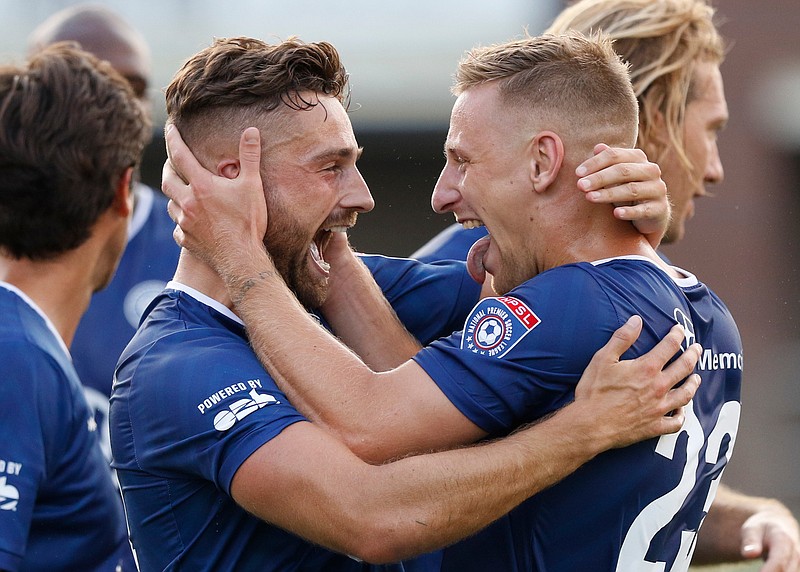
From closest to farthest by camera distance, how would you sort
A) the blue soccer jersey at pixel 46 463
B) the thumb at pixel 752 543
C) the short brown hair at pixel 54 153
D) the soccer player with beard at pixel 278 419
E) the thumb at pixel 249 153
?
1. the soccer player with beard at pixel 278 419
2. the thumb at pixel 249 153
3. the blue soccer jersey at pixel 46 463
4. the thumb at pixel 752 543
5. the short brown hair at pixel 54 153

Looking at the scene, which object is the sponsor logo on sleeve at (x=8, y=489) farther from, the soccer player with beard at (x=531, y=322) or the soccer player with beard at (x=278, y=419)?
the soccer player with beard at (x=531, y=322)

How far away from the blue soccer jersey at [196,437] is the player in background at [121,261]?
2.01m

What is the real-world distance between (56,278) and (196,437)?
60.4 inches

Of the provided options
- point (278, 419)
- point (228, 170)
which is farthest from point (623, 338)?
point (228, 170)

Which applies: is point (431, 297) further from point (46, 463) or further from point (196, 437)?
point (46, 463)

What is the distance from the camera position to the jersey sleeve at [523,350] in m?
2.92

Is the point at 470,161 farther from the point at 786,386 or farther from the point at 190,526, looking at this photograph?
the point at 786,386

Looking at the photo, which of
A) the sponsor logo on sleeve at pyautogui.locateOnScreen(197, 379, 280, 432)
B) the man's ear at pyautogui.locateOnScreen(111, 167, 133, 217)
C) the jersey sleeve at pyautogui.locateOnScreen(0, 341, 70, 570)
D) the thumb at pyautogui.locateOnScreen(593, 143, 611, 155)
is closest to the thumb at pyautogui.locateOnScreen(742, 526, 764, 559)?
the thumb at pyautogui.locateOnScreen(593, 143, 611, 155)

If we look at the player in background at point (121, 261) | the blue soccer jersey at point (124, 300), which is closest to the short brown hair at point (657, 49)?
the player in background at point (121, 261)

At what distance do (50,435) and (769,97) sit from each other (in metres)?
12.5

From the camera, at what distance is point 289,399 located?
120 inches

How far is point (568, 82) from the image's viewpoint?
3232 mm

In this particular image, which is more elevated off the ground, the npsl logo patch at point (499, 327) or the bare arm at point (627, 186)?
the bare arm at point (627, 186)

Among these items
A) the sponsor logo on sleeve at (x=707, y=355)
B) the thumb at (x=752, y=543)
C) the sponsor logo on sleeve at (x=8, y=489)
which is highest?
the sponsor logo on sleeve at (x=707, y=355)
